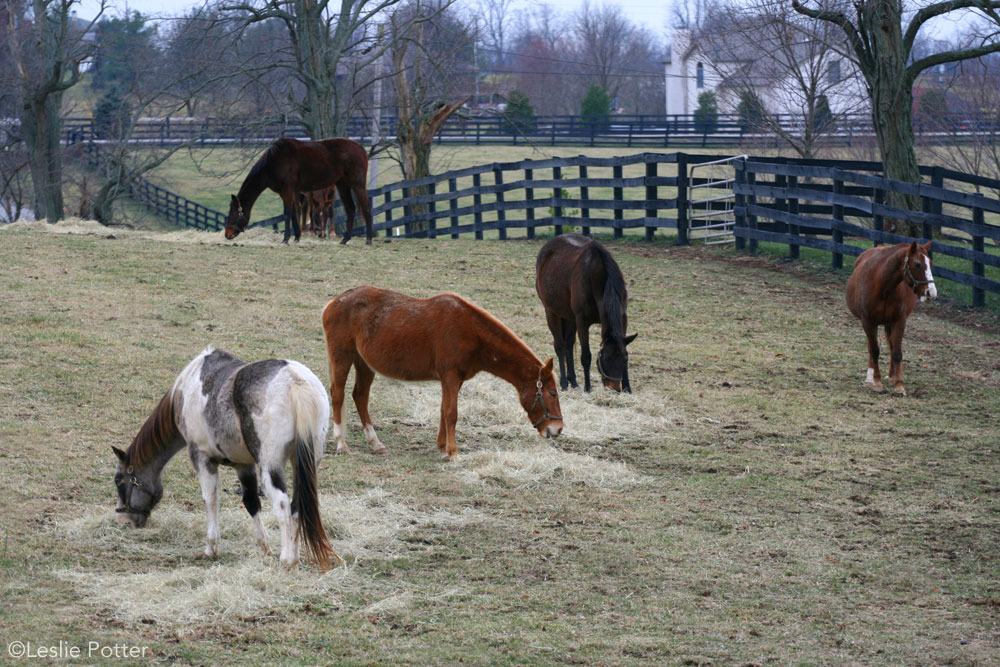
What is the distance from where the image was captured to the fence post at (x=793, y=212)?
15.6 m

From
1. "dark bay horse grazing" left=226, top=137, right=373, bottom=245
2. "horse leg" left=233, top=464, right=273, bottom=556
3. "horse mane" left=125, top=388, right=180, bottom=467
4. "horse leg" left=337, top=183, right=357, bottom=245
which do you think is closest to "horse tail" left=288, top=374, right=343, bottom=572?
"horse leg" left=233, top=464, right=273, bottom=556

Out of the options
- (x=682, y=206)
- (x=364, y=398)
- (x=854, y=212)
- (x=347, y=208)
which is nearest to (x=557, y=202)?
(x=682, y=206)

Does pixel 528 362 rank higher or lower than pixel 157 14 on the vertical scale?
lower

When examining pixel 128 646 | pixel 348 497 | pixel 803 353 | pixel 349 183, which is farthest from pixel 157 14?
pixel 128 646

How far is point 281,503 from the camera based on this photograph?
512cm

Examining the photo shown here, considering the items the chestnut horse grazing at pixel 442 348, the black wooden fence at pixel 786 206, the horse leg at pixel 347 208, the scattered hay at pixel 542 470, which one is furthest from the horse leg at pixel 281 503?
the horse leg at pixel 347 208

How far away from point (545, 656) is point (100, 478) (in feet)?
12.1

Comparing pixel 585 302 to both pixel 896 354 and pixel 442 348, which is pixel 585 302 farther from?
pixel 896 354

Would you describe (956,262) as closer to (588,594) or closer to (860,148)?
(588,594)

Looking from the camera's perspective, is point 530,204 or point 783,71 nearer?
point 530,204

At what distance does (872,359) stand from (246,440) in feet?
21.9

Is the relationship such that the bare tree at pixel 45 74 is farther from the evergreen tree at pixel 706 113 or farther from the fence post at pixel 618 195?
the evergreen tree at pixel 706 113

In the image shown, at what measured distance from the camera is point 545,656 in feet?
14.1

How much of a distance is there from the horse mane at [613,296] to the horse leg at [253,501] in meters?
4.12
